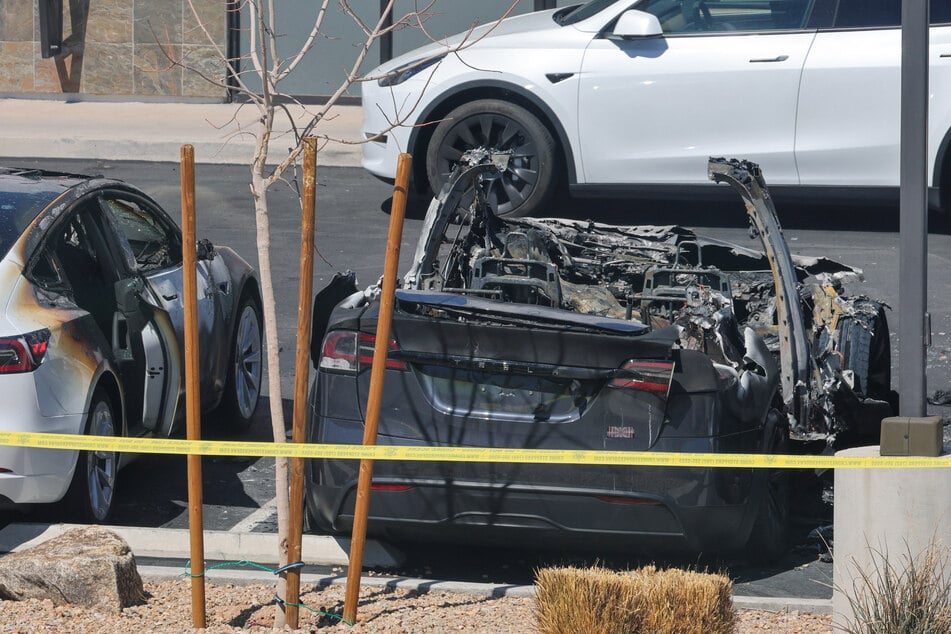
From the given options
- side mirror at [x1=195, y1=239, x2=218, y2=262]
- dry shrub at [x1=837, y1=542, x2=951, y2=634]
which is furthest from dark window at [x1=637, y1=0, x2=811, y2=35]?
dry shrub at [x1=837, y1=542, x2=951, y2=634]

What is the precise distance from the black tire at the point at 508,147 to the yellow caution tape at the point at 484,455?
650 centimetres

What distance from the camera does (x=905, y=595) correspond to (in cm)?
433

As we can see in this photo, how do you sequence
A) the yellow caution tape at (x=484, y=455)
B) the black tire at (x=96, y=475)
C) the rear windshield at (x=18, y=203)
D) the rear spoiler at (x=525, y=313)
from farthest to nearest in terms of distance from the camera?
the rear windshield at (x=18, y=203)
the black tire at (x=96, y=475)
the rear spoiler at (x=525, y=313)
the yellow caution tape at (x=484, y=455)

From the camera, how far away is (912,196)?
4.68 meters

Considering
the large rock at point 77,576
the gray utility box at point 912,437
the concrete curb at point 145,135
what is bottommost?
the large rock at point 77,576

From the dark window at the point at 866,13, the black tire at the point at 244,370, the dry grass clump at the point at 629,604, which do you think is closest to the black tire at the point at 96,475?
the black tire at the point at 244,370

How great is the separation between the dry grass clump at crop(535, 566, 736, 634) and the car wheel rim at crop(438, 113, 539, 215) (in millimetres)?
7235

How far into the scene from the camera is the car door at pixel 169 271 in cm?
675

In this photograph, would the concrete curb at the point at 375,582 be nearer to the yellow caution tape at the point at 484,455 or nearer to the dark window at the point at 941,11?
the yellow caution tape at the point at 484,455

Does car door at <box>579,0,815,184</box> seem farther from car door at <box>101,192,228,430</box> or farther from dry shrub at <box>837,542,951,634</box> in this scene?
dry shrub at <box>837,542,951,634</box>

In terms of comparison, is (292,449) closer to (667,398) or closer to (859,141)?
(667,398)

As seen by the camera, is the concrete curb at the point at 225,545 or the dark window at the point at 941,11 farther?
the dark window at the point at 941,11

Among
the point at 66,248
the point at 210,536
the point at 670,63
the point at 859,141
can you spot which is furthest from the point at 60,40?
the point at 210,536

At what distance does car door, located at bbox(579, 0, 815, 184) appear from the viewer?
36.3 feet
